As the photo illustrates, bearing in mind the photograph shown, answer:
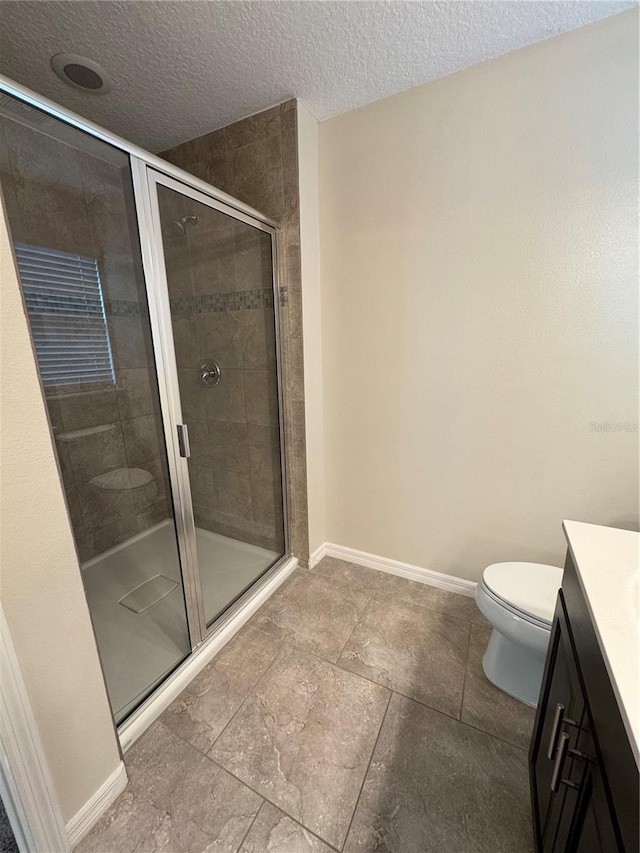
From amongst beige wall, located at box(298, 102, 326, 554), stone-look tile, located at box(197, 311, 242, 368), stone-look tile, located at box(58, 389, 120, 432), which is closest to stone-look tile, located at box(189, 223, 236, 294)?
stone-look tile, located at box(197, 311, 242, 368)

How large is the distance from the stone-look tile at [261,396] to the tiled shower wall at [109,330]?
1.89ft

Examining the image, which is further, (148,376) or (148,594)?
(148,594)

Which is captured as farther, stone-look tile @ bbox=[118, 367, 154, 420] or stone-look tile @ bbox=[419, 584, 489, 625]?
stone-look tile @ bbox=[419, 584, 489, 625]

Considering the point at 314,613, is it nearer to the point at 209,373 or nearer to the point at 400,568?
the point at 400,568

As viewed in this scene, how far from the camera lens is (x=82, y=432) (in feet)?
6.47

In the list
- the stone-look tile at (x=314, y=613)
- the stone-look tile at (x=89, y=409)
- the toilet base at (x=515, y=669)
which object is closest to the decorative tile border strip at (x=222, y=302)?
the stone-look tile at (x=89, y=409)

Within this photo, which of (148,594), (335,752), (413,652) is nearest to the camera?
(335,752)

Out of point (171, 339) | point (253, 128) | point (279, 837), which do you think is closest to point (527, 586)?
point (279, 837)

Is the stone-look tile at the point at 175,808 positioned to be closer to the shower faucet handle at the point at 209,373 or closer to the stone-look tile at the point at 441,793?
the stone-look tile at the point at 441,793

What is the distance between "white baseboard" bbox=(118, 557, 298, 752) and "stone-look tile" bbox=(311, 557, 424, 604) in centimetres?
34

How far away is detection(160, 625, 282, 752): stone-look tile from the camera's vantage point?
1.24 metres

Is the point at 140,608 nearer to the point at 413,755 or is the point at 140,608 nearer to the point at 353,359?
the point at 413,755

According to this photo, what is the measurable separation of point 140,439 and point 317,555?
127 cm

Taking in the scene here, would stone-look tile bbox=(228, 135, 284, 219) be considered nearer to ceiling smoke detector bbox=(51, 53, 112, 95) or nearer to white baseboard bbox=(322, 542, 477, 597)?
ceiling smoke detector bbox=(51, 53, 112, 95)
